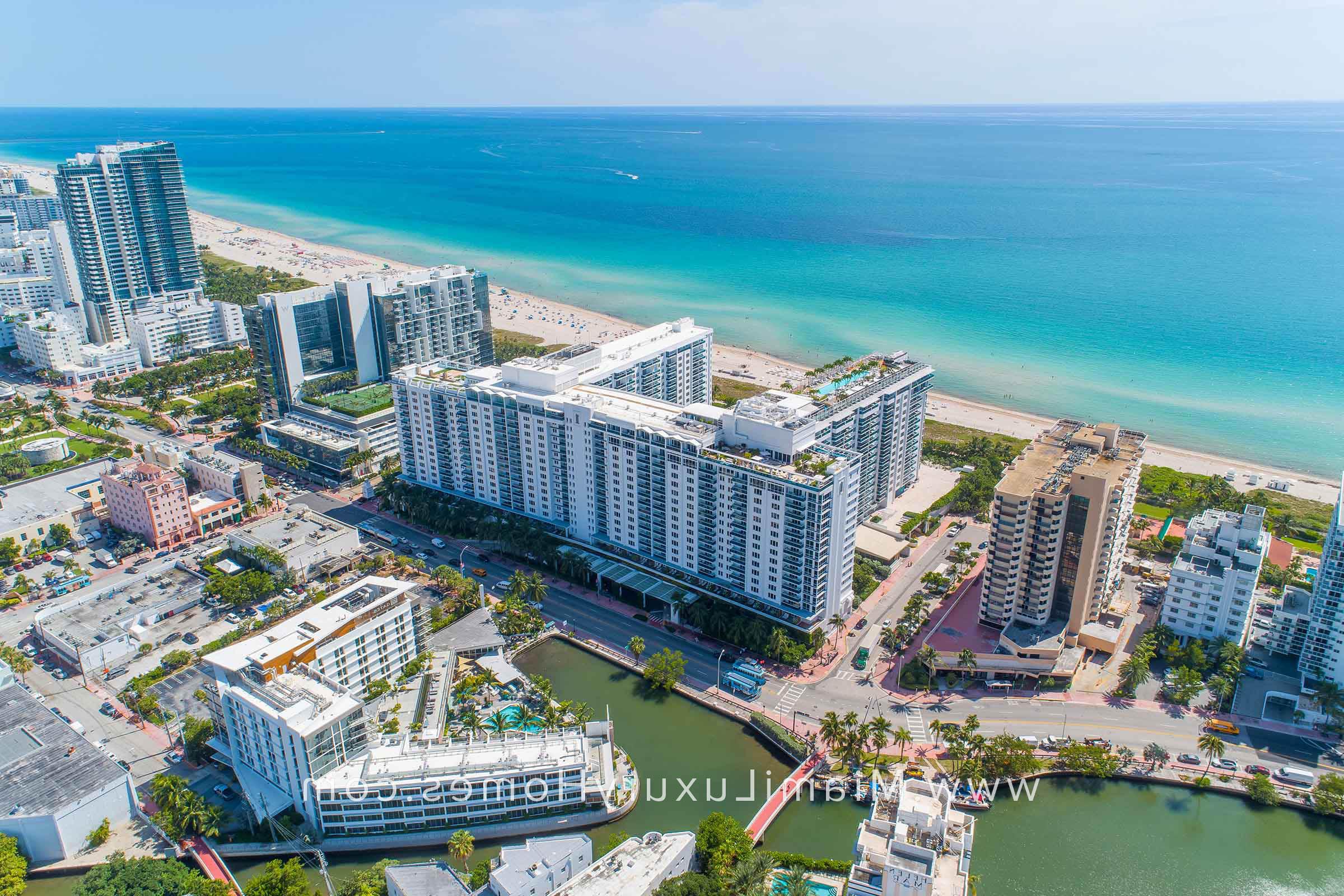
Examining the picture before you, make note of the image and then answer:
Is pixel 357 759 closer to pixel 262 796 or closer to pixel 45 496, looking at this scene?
pixel 262 796

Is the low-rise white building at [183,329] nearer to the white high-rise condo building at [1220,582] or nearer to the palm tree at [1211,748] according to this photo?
the white high-rise condo building at [1220,582]

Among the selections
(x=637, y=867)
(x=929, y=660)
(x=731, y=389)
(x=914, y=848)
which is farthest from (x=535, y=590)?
(x=731, y=389)

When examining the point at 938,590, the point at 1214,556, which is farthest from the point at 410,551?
the point at 1214,556

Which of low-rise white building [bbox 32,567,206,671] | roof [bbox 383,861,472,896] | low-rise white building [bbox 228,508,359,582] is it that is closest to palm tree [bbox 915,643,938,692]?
roof [bbox 383,861,472,896]

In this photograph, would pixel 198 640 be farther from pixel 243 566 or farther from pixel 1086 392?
pixel 1086 392

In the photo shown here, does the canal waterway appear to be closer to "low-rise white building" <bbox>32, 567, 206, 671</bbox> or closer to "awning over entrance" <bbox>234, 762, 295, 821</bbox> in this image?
"awning over entrance" <bbox>234, 762, 295, 821</bbox>

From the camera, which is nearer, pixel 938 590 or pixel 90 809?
pixel 90 809
